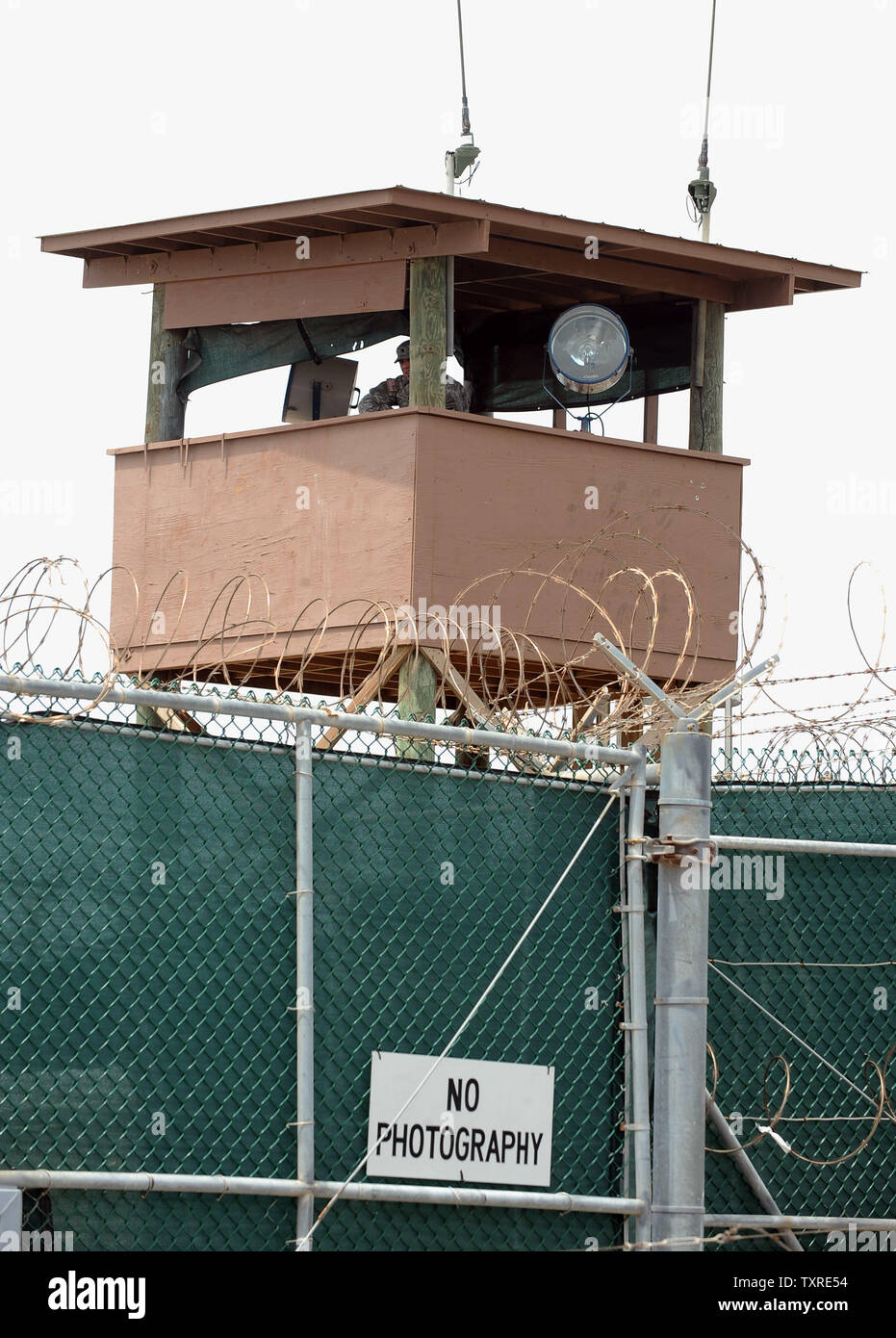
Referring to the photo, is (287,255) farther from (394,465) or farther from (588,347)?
(588,347)

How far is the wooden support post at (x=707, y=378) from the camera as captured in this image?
49.1 feet

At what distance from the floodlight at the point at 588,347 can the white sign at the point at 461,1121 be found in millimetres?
8781

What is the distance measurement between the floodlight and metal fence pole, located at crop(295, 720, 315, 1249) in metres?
8.80

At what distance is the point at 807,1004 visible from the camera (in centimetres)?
672

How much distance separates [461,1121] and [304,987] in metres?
0.65

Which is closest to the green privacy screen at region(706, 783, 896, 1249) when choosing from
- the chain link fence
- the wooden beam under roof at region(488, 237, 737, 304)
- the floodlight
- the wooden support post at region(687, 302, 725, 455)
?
the chain link fence

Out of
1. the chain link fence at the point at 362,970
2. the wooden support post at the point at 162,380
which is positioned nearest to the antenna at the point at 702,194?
the wooden support post at the point at 162,380

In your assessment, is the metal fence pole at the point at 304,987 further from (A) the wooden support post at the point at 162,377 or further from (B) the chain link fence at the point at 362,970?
(A) the wooden support post at the point at 162,377

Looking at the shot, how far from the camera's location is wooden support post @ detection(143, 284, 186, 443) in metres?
14.9

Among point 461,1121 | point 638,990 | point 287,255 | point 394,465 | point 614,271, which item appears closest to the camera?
point 461,1121

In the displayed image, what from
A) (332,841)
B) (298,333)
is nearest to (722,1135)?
(332,841)

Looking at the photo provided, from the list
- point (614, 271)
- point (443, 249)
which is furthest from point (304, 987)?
point (614, 271)

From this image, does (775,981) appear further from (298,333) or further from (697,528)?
(298,333)
